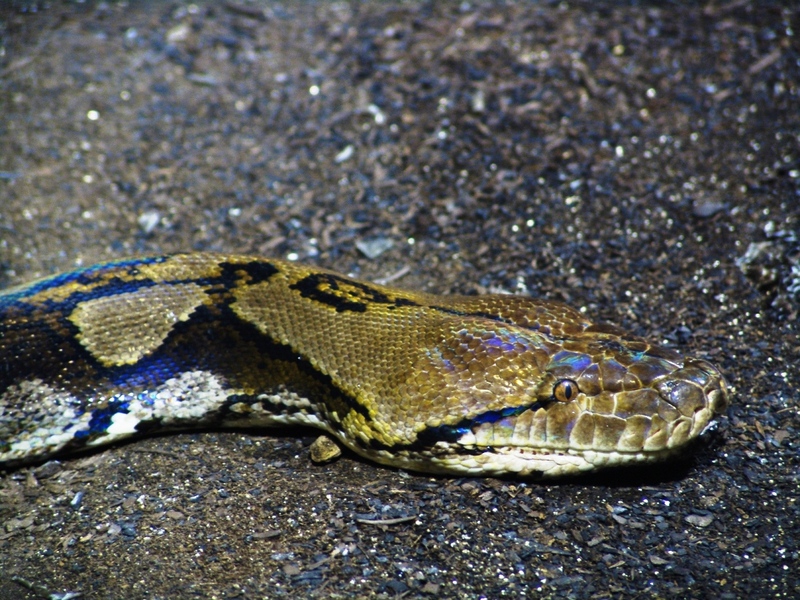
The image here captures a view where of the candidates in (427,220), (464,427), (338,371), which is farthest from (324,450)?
(427,220)

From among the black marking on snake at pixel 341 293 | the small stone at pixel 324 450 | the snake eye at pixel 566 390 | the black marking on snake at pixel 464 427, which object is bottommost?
the small stone at pixel 324 450

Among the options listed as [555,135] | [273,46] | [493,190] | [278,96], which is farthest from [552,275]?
[273,46]

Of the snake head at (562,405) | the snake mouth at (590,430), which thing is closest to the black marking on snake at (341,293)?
the snake head at (562,405)

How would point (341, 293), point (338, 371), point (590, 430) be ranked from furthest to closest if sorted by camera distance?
point (341, 293), point (338, 371), point (590, 430)

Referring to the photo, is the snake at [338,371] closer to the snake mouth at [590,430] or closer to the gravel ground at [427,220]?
the snake mouth at [590,430]

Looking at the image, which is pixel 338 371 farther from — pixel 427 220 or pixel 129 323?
pixel 427 220

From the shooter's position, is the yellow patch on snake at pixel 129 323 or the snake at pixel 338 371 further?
the yellow patch on snake at pixel 129 323

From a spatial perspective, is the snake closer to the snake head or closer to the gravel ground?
the snake head
